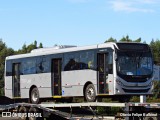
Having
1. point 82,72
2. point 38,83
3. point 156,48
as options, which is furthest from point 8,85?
point 156,48

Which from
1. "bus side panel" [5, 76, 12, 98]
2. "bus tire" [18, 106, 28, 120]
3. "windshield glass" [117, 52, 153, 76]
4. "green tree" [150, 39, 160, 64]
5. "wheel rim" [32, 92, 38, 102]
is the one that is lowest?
"bus tire" [18, 106, 28, 120]

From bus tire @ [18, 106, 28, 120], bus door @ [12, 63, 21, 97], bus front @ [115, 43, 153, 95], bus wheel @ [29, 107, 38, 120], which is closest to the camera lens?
bus wheel @ [29, 107, 38, 120]

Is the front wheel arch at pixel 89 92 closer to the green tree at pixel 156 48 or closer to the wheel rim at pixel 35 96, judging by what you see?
the wheel rim at pixel 35 96

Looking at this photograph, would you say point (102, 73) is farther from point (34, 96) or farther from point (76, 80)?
Result: point (34, 96)

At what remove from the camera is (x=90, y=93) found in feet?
71.7

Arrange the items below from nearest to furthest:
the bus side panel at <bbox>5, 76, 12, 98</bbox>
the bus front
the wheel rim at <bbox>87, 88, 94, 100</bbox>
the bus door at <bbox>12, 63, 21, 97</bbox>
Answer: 1. the bus front
2. the wheel rim at <bbox>87, 88, 94, 100</bbox>
3. the bus door at <bbox>12, 63, 21, 97</bbox>
4. the bus side panel at <bbox>5, 76, 12, 98</bbox>

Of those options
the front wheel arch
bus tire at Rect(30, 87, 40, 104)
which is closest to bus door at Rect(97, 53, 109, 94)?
the front wheel arch

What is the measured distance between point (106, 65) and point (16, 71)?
892cm

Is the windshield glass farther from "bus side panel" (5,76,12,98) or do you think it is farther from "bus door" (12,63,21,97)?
"bus side panel" (5,76,12,98)

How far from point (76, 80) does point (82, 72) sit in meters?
0.66

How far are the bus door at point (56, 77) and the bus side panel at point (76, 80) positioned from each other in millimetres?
547

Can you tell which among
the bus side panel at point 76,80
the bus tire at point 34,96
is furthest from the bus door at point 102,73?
the bus tire at point 34,96

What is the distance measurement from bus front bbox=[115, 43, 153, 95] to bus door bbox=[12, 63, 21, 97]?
9.05m

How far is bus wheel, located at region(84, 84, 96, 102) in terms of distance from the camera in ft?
70.6
